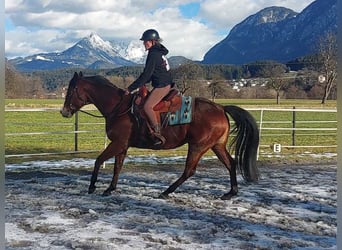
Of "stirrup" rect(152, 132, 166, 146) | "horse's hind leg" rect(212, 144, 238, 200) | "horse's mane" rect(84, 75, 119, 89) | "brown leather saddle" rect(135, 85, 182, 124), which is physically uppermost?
"horse's mane" rect(84, 75, 119, 89)

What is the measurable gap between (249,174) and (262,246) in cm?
244

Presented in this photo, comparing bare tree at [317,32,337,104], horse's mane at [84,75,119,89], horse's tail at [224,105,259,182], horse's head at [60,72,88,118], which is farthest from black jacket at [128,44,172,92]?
bare tree at [317,32,337,104]

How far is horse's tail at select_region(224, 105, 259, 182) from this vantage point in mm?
6355

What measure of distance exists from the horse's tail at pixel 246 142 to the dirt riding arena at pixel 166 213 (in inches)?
14.9

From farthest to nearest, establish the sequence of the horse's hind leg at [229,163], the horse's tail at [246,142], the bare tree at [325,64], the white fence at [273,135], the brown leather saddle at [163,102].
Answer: the bare tree at [325,64], the white fence at [273,135], the horse's tail at [246,142], the horse's hind leg at [229,163], the brown leather saddle at [163,102]

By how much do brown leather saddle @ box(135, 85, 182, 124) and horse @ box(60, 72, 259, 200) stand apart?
0.56 ft

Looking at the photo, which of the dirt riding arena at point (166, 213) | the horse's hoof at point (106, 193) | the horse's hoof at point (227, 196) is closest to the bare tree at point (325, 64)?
the dirt riding arena at point (166, 213)

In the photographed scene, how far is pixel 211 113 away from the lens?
6102 mm

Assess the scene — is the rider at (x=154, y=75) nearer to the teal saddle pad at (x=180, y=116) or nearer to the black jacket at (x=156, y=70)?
the black jacket at (x=156, y=70)

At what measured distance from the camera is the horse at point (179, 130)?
238 inches

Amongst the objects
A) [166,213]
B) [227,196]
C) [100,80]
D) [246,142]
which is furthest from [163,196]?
[100,80]

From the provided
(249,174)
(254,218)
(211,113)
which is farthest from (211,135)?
(254,218)

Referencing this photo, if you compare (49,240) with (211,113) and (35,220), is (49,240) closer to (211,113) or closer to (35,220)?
Result: (35,220)

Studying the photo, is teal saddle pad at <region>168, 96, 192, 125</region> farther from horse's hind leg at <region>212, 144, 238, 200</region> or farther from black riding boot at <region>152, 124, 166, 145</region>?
horse's hind leg at <region>212, 144, 238, 200</region>
